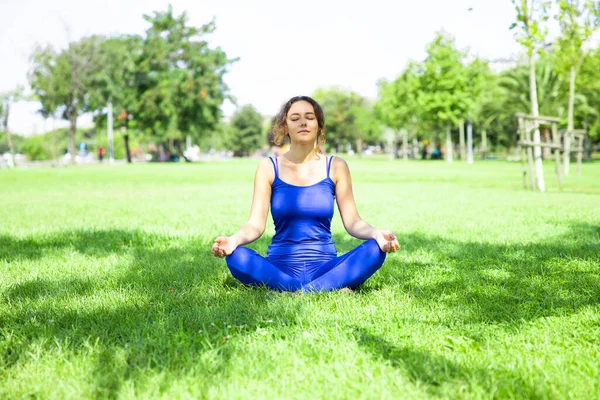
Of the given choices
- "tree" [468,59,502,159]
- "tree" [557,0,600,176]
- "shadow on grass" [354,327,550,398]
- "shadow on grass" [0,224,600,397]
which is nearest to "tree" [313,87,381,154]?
"tree" [468,59,502,159]

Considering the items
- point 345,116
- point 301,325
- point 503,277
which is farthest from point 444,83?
point 345,116

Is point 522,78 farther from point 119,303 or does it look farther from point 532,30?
point 119,303

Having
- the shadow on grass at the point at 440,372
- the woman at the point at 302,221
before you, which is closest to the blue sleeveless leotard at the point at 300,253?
the woman at the point at 302,221

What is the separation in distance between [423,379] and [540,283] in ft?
7.68

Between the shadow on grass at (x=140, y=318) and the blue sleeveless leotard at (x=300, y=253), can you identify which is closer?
the shadow on grass at (x=140, y=318)

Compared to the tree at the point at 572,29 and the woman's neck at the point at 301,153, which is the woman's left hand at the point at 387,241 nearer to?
the woman's neck at the point at 301,153

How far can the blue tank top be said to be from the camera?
13.5 ft

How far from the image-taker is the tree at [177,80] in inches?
2178

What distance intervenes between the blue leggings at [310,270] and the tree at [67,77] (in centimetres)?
4910

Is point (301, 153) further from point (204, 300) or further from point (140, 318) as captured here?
point (140, 318)

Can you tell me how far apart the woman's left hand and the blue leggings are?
3.3 inches

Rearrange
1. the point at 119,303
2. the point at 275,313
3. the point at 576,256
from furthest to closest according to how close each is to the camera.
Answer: the point at 576,256 < the point at 119,303 < the point at 275,313

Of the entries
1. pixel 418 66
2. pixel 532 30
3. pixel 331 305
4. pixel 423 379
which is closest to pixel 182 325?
pixel 331 305

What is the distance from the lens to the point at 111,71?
53.4 meters
